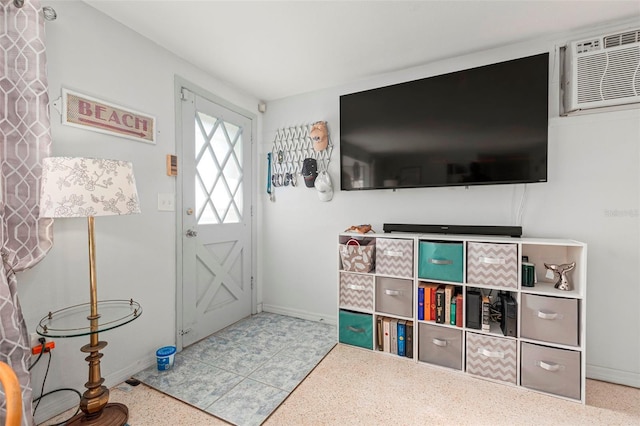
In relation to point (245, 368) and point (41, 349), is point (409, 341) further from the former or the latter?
point (41, 349)

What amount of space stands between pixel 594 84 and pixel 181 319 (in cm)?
336

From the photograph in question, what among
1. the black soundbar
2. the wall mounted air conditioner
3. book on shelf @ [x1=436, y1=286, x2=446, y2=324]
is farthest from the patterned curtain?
the wall mounted air conditioner

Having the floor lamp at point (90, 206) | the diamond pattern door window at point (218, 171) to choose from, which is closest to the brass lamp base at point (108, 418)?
the floor lamp at point (90, 206)

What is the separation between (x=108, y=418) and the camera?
1445 mm

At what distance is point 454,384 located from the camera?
1.83m

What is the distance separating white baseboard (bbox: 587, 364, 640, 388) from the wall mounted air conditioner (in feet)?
5.71

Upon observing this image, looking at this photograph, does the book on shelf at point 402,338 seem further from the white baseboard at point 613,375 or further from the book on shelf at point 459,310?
the white baseboard at point 613,375

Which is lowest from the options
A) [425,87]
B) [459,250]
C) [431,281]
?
[431,281]

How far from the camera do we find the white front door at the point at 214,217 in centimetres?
231

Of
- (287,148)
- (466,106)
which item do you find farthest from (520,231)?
(287,148)

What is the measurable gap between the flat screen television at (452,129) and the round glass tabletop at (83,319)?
184 cm

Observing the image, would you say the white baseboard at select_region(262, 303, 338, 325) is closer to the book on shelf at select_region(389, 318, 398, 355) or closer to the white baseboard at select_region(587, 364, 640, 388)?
the book on shelf at select_region(389, 318, 398, 355)

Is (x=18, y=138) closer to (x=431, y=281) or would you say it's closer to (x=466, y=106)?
(x=431, y=281)

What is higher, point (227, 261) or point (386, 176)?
point (386, 176)
